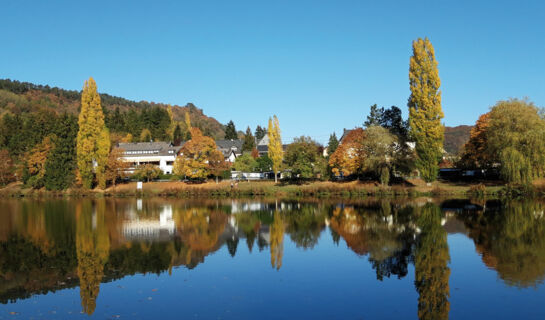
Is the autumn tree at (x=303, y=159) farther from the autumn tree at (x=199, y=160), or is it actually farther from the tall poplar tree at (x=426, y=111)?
the tall poplar tree at (x=426, y=111)

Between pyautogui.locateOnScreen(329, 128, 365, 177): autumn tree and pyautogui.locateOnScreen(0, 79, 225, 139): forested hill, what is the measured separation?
57.1 m

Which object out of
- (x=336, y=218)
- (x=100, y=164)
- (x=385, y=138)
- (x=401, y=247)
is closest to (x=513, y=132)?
(x=385, y=138)

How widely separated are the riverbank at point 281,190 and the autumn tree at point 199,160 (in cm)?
175

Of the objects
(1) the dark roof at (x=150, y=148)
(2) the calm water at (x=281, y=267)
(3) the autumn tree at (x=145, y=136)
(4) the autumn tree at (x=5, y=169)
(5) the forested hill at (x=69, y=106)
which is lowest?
(2) the calm water at (x=281, y=267)

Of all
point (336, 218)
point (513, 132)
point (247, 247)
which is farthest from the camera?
point (513, 132)

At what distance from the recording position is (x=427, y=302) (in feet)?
41.1

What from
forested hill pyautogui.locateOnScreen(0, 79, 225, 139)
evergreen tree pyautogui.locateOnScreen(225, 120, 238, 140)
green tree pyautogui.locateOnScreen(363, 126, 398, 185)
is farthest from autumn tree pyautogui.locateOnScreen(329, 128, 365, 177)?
evergreen tree pyautogui.locateOnScreen(225, 120, 238, 140)

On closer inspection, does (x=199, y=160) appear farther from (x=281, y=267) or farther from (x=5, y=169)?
(x=281, y=267)

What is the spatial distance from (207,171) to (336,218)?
30114 mm

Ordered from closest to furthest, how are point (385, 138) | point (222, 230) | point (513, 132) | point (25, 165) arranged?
point (222, 230), point (513, 132), point (385, 138), point (25, 165)

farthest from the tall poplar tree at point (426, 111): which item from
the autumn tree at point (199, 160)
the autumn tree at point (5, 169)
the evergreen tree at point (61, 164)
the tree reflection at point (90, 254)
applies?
the autumn tree at point (5, 169)

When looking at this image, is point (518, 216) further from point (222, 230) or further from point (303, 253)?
point (222, 230)

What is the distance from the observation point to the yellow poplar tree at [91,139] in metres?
56.8

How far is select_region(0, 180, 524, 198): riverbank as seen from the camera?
4491 centimetres
